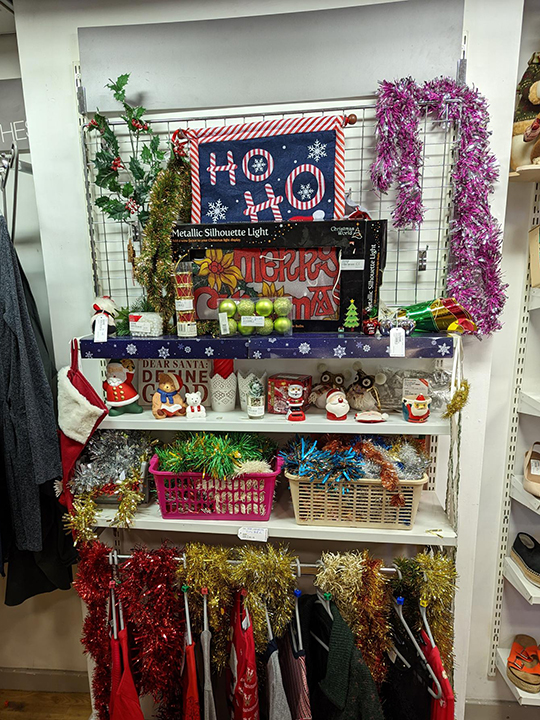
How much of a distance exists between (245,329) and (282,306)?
0.43ft

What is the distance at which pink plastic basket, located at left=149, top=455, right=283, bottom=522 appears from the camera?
55.4 inches

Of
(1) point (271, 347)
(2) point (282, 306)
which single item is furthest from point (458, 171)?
(1) point (271, 347)

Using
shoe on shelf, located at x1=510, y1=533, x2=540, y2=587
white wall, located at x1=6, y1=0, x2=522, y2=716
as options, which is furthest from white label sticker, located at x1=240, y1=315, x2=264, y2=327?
shoe on shelf, located at x1=510, y1=533, x2=540, y2=587

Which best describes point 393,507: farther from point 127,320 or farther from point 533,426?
point 127,320

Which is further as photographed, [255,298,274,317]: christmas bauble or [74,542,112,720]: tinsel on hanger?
[74,542,112,720]: tinsel on hanger

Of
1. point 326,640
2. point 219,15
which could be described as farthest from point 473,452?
point 219,15

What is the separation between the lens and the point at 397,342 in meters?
1.27

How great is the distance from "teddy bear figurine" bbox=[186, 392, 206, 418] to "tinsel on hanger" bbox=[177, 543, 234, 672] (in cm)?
43

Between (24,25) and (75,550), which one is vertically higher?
(24,25)

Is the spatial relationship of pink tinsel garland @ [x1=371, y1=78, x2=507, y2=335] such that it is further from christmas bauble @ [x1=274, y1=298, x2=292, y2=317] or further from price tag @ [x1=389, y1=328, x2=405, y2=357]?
christmas bauble @ [x1=274, y1=298, x2=292, y2=317]

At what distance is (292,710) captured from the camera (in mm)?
1451

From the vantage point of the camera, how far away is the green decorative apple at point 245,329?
136cm

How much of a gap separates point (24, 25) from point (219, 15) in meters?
0.62

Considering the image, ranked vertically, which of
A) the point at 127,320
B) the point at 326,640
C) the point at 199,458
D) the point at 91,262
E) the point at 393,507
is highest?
the point at 91,262
